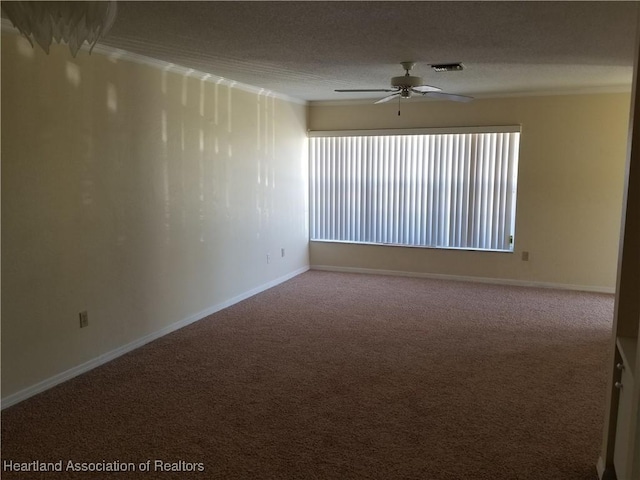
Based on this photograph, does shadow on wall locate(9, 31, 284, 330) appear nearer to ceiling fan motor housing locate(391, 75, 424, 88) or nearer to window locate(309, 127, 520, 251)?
window locate(309, 127, 520, 251)

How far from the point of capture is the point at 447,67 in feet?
14.7

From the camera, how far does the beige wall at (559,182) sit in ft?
19.5

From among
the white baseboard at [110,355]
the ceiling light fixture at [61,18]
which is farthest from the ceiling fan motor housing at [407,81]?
the ceiling light fixture at [61,18]

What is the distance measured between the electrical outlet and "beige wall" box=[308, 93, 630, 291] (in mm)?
4496

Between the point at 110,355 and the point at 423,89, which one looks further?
the point at 423,89

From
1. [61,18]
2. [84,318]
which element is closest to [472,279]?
[84,318]

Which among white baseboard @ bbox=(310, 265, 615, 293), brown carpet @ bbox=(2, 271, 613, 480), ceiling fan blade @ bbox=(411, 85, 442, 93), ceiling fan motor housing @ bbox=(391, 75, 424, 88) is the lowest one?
brown carpet @ bbox=(2, 271, 613, 480)

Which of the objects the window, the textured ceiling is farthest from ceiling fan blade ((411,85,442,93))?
the window

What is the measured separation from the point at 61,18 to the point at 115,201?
2.67 m

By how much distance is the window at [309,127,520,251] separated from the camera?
6.46 meters

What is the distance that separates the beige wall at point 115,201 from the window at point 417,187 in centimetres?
140

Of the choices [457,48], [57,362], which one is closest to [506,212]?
[457,48]

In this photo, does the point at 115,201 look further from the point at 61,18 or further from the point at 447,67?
the point at 447,67

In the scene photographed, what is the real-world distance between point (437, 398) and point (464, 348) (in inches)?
39.2
